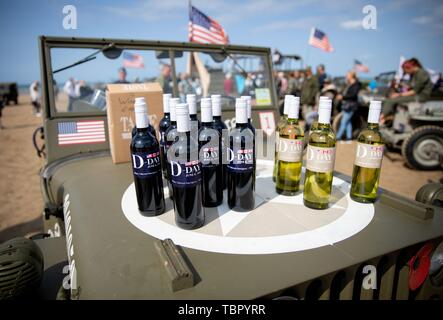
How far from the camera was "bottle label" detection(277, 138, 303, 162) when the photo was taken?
1.21 metres

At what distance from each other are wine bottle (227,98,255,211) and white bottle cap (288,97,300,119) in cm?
22

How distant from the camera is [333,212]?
3.66 ft

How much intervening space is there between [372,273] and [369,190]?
42 centimetres

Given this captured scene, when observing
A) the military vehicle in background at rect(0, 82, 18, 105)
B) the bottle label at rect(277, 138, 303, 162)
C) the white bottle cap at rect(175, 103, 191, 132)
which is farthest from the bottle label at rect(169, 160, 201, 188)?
the military vehicle in background at rect(0, 82, 18, 105)

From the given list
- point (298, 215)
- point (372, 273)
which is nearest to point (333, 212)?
point (298, 215)

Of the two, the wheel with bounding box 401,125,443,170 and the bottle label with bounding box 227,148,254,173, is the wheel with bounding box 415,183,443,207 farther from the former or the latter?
the wheel with bounding box 401,125,443,170

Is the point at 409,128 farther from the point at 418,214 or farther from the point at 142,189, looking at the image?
the point at 142,189

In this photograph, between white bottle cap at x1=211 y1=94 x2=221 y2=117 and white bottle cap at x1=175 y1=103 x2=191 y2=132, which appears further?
white bottle cap at x1=211 y1=94 x2=221 y2=117

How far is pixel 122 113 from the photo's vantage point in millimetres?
1763

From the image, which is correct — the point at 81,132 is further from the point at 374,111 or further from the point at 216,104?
the point at 374,111

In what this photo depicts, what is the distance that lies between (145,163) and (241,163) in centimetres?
34

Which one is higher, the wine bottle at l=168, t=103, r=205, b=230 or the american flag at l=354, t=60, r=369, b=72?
the american flag at l=354, t=60, r=369, b=72
